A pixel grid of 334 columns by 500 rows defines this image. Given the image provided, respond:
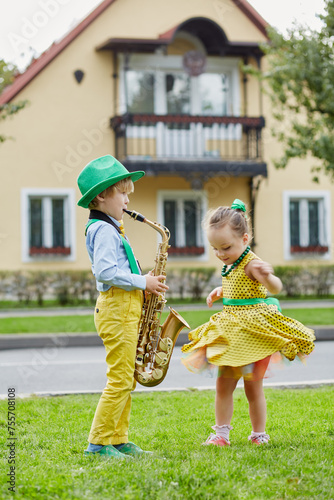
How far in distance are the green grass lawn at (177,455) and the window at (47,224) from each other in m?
13.4

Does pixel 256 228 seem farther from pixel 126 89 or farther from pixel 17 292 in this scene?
pixel 17 292

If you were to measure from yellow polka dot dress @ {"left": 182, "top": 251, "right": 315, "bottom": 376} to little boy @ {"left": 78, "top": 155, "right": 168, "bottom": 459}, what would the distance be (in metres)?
0.49

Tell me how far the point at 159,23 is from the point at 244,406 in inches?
626

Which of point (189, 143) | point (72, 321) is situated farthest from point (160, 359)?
point (189, 143)

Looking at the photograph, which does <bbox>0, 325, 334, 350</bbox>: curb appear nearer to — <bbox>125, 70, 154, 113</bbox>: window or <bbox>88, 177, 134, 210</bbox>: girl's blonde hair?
<bbox>88, 177, 134, 210</bbox>: girl's blonde hair

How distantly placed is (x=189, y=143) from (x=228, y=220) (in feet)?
50.7

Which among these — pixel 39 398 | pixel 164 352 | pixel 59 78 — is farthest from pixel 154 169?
pixel 164 352

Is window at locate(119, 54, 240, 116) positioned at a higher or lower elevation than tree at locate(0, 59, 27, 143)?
higher

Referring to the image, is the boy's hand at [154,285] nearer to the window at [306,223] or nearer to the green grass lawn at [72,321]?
the green grass lawn at [72,321]

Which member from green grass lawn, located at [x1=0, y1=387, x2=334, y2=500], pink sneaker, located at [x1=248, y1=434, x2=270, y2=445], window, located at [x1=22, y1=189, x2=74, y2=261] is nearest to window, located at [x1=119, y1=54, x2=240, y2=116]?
window, located at [x1=22, y1=189, x2=74, y2=261]

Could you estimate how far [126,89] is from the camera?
19.6 meters

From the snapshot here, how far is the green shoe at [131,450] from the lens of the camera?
438cm

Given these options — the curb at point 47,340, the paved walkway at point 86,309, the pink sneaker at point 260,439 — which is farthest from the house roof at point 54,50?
the pink sneaker at point 260,439

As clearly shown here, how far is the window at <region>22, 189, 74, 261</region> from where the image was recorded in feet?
64.0
